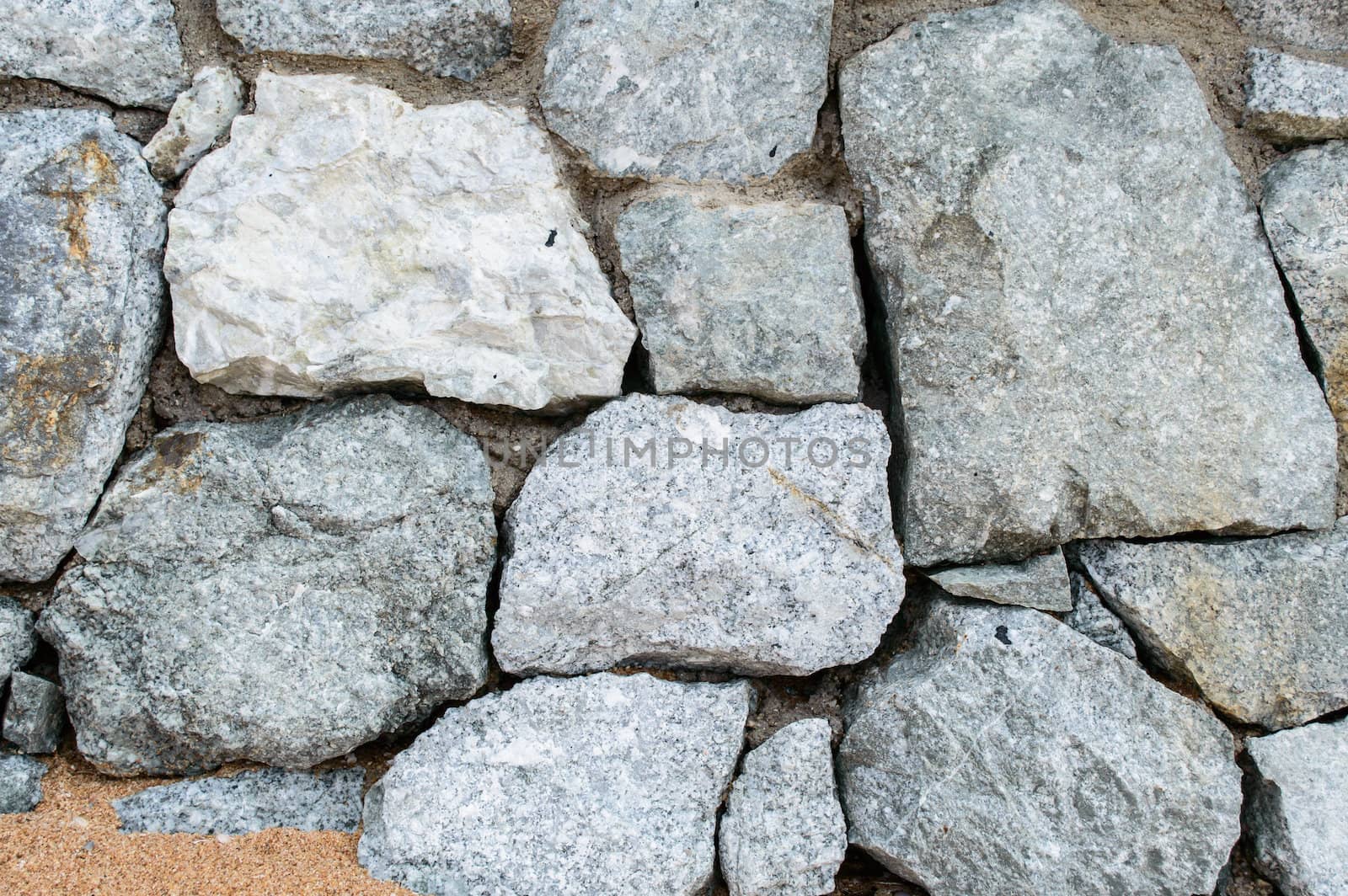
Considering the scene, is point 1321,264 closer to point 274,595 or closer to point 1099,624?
point 1099,624

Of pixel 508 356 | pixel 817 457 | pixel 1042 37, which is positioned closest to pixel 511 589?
pixel 508 356

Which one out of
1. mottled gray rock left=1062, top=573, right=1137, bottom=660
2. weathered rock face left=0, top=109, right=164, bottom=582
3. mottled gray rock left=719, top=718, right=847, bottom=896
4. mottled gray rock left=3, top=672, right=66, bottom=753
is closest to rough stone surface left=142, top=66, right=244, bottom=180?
weathered rock face left=0, top=109, right=164, bottom=582

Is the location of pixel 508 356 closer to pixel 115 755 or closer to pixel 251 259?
pixel 251 259

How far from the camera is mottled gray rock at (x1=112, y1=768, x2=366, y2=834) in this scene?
4.95 ft

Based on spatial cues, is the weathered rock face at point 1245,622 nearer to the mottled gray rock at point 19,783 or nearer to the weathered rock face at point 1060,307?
the weathered rock face at point 1060,307

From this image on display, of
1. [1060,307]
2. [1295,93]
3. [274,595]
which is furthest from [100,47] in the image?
[1295,93]

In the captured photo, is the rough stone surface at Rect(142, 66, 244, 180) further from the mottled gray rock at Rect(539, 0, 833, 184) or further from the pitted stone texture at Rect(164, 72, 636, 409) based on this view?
the mottled gray rock at Rect(539, 0, 833, 184)

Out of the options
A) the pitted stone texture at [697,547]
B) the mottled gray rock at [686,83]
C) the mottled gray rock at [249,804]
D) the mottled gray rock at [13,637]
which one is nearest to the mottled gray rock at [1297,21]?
the mottled gray rock at [686,83]

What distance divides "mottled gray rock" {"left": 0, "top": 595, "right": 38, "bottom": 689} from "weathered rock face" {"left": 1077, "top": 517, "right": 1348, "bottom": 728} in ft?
5.49

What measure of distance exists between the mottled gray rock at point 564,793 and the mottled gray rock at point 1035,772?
26 cm

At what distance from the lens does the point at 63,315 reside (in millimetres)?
1481

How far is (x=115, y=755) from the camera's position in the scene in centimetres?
153

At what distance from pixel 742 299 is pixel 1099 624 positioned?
30.6 inches

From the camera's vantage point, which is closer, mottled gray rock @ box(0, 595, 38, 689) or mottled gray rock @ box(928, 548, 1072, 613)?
mottled gray rock @ box(0, 595, 38, 689)
